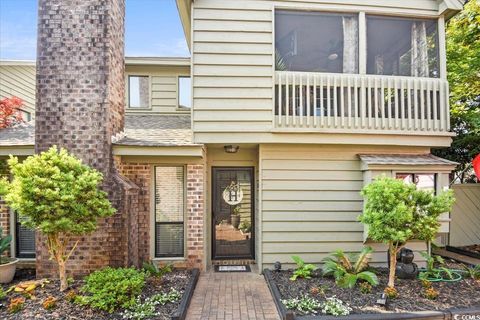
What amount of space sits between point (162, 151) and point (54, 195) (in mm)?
1936

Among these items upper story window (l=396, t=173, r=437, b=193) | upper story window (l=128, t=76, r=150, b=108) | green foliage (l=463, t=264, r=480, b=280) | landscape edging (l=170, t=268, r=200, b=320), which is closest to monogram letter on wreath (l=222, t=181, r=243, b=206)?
landscape edging (l=170, t=268, r=200, b=320)

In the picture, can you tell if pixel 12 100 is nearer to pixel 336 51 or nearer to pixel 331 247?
pixel 336 51

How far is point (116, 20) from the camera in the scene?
18.7ft

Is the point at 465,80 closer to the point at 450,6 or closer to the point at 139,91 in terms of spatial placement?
the point at 450,6

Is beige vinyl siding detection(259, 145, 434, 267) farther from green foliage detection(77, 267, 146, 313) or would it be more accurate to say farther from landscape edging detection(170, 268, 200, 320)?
green foliage detection(77, 267, 146, 313)

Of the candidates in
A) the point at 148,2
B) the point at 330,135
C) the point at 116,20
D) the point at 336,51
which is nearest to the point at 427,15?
the point at 336,51

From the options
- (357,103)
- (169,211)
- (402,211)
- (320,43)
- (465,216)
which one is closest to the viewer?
(402,211)

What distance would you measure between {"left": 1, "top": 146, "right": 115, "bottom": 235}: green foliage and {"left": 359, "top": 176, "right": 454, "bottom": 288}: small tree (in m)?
4.19

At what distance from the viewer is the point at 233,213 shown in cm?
662

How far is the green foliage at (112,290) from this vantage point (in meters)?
3.93

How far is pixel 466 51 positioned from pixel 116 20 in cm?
824

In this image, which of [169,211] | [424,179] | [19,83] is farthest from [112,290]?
[19,83]

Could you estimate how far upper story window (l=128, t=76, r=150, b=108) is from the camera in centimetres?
860

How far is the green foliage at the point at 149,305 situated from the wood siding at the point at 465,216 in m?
7.12
